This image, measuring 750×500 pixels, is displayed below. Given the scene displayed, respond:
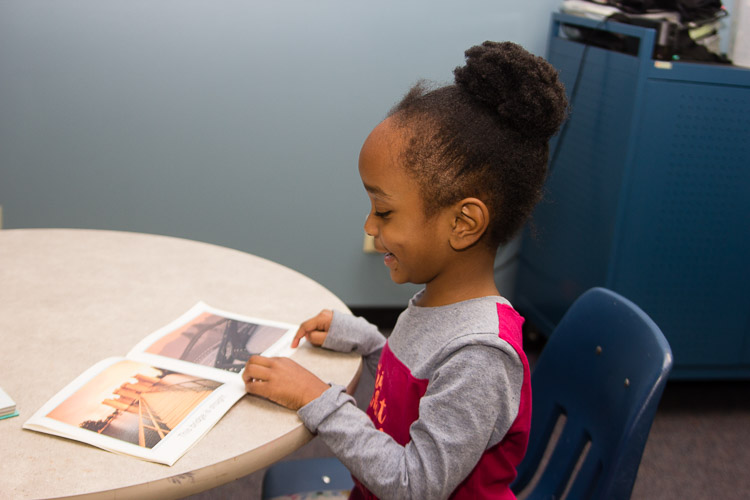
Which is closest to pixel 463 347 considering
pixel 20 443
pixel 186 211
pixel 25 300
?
pixel 20 443

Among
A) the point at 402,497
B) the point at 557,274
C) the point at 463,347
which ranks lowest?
the point at 557,274

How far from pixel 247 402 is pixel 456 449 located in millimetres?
273

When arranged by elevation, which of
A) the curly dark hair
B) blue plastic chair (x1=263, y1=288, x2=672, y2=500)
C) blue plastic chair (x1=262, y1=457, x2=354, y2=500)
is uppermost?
the curly dark hair

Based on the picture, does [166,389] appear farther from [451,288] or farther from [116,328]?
[451,288]

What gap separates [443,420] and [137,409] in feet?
1.21

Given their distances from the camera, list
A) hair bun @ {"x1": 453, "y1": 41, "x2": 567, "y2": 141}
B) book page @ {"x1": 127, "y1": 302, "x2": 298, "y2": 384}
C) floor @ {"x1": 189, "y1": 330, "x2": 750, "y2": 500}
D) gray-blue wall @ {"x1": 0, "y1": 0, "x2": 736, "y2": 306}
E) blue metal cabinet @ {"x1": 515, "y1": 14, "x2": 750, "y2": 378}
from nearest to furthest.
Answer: hair bun @ {"x1": 453, "y1": 41, "x2": 567, "y2": 141} → book page @ {"x1": 127, "y1": 302, "x2": 298, "y2": 384} → floor @ {"x1": 189, "y1": 330, "x2": 750, "y2": 500} → blue metal cabinet @ {"x1": 515, "y1": 14, "x2": 750, "y2": 378} → gray-blue wall @ {"x1": 0, "y1": 0, "x2": 736, "y2": 306}

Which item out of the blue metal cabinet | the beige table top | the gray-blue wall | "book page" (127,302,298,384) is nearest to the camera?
the beige table top

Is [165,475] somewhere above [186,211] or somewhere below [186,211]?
above

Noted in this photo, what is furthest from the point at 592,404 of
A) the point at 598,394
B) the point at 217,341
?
the point at 217,341

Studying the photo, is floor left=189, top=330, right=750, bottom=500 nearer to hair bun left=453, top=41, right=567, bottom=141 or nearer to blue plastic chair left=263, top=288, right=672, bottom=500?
blue plastic chair left=263, top=288, right=672, bottom=500

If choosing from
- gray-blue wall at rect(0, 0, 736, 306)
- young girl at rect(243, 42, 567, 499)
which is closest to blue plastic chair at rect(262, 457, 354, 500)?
young girl at rect(243, 42, 567, 499)

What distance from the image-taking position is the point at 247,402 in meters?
0.95

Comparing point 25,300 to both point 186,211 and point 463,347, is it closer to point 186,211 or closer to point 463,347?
point 463,347

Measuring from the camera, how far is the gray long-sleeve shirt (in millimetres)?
863
